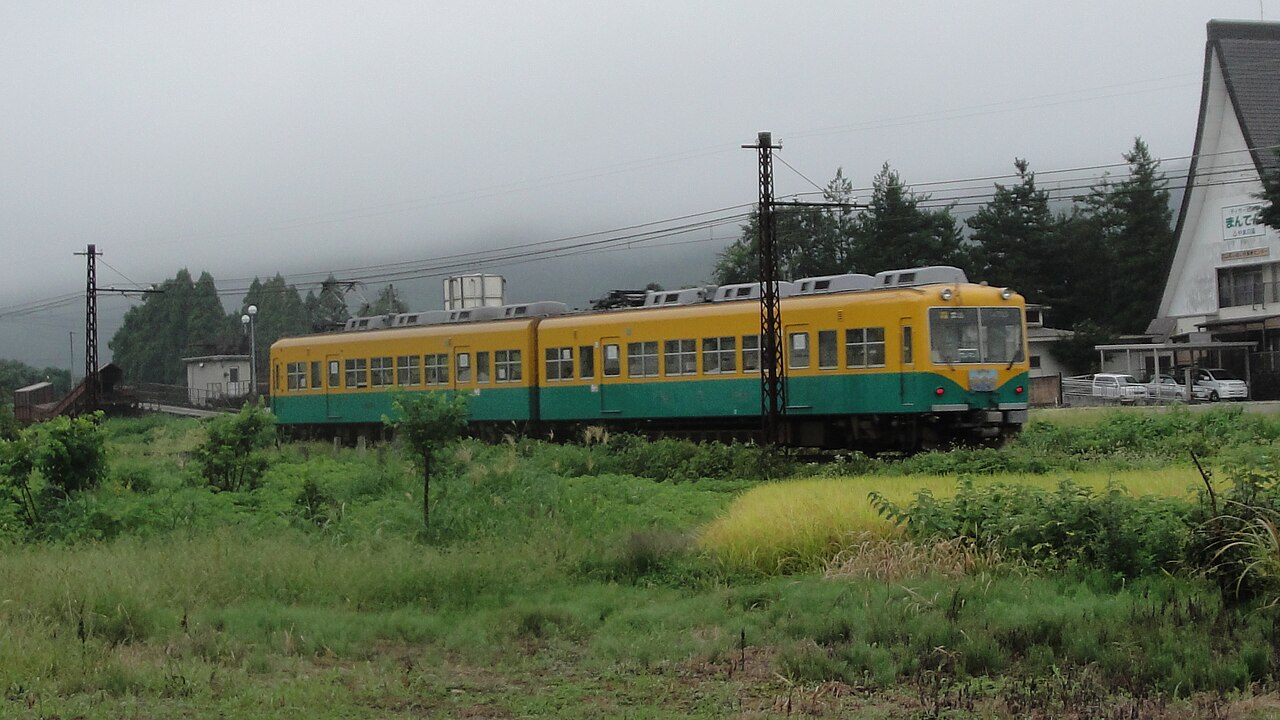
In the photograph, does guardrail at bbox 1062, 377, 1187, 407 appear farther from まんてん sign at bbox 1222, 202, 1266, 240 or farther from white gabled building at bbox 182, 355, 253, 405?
white gabled building at bbox 182, 355, 253, 405

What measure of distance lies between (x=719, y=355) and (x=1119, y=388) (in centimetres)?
2488

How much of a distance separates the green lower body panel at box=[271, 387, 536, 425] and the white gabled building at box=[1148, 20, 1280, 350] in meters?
29.6

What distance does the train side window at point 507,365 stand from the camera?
2950 centimetres

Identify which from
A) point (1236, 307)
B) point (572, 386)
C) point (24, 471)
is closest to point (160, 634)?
point (24, 471)

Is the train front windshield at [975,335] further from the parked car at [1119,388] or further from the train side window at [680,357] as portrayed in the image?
the parked car at [1119,388]

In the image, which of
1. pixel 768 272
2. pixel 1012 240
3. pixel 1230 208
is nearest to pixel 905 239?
pixel 1012 240

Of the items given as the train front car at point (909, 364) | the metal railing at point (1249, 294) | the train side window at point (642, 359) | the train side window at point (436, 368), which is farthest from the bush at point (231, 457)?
the metal railing at point (1249, 294)

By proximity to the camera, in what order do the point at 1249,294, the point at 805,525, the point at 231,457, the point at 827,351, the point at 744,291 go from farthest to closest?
the point at 1249,294
the point at 744,291
the point at 827,351
the point at 231,457
the point at 805,525

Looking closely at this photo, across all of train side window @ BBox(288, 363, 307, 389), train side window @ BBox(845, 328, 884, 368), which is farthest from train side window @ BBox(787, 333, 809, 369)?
train side window @ BBox(288, 363, 307, 389)

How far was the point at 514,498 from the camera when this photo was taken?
635 inches

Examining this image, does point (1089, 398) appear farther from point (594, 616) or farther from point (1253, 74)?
Result: point (594, 616)

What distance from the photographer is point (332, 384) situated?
113ft

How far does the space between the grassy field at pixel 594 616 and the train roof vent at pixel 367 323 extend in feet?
62.4

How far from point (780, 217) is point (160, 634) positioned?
2349 inches
